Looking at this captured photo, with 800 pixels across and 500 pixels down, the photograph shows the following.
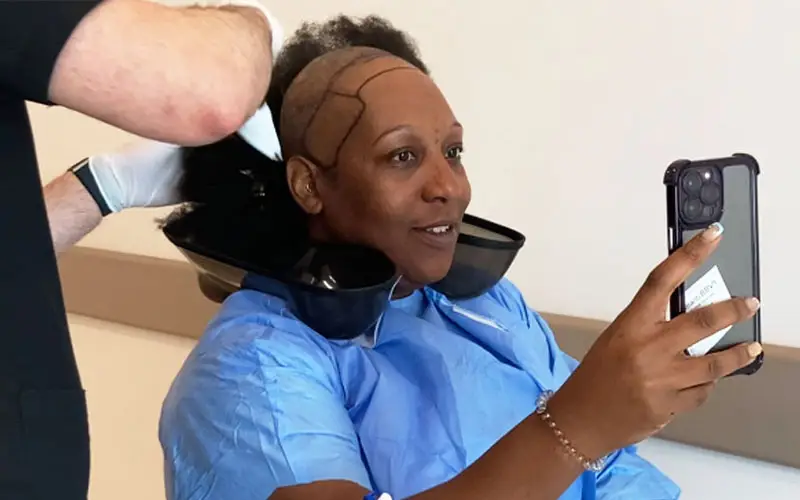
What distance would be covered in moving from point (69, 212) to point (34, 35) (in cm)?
59

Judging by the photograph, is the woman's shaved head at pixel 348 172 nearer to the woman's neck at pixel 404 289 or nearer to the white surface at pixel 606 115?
the woman's neck at pixel 404 289

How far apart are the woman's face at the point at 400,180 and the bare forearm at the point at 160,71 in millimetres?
396

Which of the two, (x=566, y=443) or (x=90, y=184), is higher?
(x=90, y=184)

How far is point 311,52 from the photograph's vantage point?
1145mm

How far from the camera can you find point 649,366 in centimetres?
66

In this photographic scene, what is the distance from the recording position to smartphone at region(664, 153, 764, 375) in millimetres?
758

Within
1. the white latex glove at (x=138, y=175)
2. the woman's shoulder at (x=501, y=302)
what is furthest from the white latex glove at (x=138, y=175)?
the woman's shoulder at (x=501, y=302)

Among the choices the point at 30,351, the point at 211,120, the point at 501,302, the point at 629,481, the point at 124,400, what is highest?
the point at 211,120

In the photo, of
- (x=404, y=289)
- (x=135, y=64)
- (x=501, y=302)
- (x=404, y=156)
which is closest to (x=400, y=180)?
(x=404, y=156)

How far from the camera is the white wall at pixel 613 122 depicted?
47.9 inches

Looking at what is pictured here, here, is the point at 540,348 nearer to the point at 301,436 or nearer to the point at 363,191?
the point at 363,191

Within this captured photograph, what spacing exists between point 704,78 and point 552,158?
0.24 metres

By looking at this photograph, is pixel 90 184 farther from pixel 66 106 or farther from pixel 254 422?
pixel 66 106

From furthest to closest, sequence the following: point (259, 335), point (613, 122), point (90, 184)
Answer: point (613, 122) < point (90, 184) < point (259, 335)
